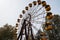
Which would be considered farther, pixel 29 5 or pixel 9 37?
pixel 9 37

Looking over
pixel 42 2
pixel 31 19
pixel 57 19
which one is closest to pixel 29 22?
pixel 31 19

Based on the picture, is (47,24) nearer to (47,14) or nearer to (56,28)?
(47,14)

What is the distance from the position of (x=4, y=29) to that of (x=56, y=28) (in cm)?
1194

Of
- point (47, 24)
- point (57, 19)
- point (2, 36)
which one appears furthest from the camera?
point (57, 19)

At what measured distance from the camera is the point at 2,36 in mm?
38250

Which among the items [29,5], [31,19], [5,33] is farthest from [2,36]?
[31,19]

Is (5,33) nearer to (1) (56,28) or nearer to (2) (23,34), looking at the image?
(1) (56,28)

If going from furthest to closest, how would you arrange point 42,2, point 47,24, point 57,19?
1. point 57,19
2. point 42,2
3. point 47,24

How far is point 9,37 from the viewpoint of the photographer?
39188 mm

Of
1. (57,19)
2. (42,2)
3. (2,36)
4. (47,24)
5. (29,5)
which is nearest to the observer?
(47,24)

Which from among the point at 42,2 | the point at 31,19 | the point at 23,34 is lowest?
the point at 23,34

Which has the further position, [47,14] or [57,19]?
[57,19]

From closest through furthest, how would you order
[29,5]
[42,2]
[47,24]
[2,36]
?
[47,24]
[42,2]
[29,5]
[2,36]

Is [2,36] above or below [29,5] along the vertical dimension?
below
